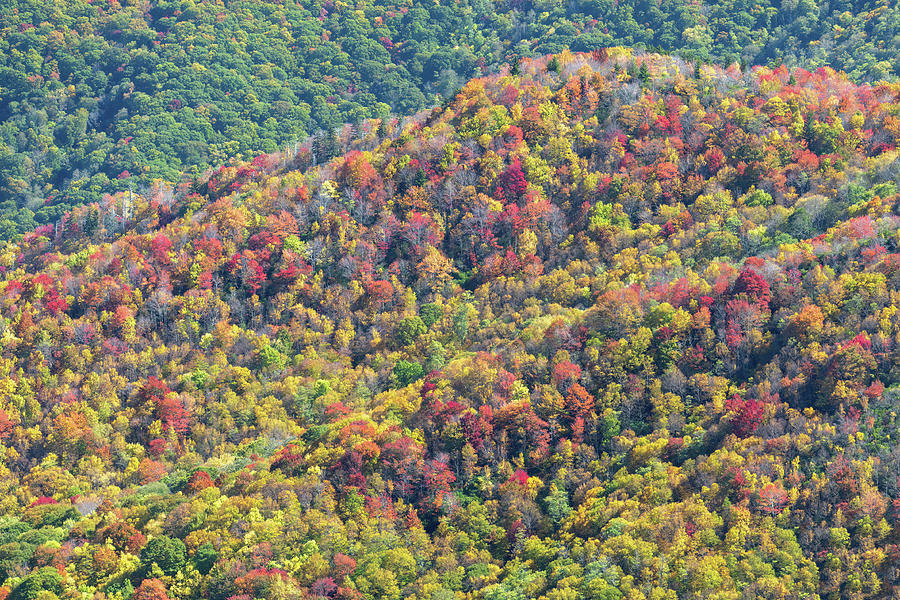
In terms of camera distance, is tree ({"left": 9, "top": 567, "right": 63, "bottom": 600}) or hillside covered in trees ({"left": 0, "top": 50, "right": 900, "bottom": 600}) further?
tree ({"left": 9, "top": 567, "right": 63, "bottom": 600})

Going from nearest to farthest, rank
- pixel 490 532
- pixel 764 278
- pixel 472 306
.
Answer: pixel 490 532 < pixel 764 278 < pixel 472 306

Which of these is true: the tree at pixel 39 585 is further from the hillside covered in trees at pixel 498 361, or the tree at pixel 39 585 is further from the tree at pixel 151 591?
the tree at pixel 151 591

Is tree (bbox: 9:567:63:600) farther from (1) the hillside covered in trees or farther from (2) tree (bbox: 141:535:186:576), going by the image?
(2) tree (bbox: 141:535:186:576)

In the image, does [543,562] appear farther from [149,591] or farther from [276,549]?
[149,591]

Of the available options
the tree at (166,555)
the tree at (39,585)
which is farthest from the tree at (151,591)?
the tree at (39,585)

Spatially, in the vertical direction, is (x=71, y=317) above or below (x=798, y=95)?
below

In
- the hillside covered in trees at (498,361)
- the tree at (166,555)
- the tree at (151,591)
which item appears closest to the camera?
the hillside covered in trees at (498,361)

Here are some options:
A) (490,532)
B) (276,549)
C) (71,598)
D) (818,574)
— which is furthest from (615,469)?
(71,598)

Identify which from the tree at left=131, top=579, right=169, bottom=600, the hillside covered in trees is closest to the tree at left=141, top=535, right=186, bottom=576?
the hillside covered in trees
